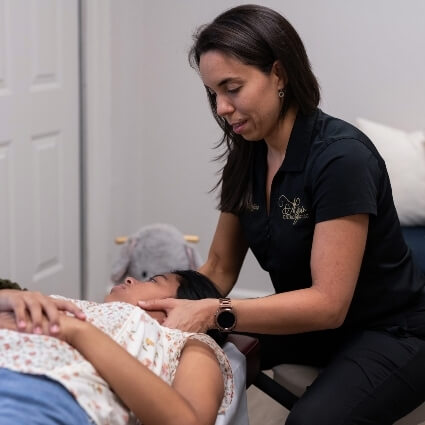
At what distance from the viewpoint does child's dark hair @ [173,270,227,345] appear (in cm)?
184

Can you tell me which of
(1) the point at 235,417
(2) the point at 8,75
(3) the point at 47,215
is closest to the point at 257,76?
(1) the point at 235,417

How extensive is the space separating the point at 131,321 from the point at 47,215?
5.70 ft

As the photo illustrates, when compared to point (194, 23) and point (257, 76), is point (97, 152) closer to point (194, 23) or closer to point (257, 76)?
point (194, 23)

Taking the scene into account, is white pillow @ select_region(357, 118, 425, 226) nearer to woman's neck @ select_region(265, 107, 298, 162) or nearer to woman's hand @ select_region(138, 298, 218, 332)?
woman's neck @ select_region(265, 107, 298, 162)

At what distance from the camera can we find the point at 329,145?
1824mm

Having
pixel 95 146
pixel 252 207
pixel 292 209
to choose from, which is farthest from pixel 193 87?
pixel 292 209

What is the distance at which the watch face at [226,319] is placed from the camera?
174 cm

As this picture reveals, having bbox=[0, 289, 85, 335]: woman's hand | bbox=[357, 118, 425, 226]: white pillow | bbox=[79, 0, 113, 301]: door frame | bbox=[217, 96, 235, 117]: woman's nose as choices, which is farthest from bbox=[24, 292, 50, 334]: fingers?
bbox=[79, 0, 113, 301]: door frame

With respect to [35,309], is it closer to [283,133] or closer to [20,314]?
[20,314]

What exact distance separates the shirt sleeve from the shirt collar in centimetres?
6

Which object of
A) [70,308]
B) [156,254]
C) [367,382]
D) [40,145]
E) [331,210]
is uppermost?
[331,210]

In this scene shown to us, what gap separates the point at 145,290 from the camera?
1.80m

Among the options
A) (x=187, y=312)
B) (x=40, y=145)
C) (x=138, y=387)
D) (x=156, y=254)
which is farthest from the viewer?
(x=40, y=145)

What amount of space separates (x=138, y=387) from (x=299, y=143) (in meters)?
0.72
